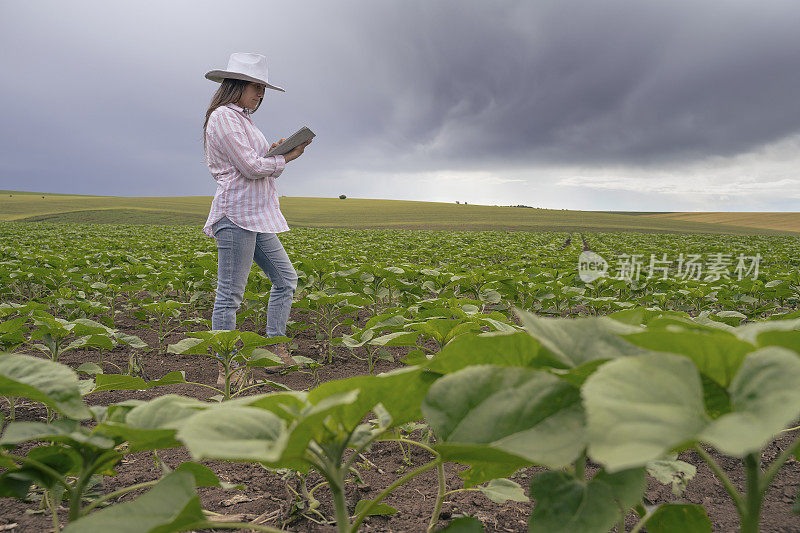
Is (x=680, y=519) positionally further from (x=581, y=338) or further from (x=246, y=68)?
(x=246, y=68)

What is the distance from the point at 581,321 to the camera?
773mm

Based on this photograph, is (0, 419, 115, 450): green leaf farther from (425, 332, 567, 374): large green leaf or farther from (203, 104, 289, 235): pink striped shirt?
(203, 104, 289, 235): pink striped shirt

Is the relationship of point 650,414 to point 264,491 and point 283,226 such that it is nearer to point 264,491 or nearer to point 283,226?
point 264,491

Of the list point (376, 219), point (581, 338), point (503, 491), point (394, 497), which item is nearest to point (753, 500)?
point (581, 338)

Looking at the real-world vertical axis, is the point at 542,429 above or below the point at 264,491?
above

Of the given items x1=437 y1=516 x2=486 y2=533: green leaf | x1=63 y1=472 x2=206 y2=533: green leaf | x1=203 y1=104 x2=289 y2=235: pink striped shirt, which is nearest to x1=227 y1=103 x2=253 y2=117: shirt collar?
x1=203 y1=104 x2=289 y2=235: pink striped shirt

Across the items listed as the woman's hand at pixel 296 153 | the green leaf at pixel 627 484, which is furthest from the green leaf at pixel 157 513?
the woman's hand at pixel 296 153

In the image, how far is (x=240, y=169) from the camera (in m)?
3.74

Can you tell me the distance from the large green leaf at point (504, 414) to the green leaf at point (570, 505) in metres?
0.12

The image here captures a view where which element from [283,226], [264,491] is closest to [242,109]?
[283,226]

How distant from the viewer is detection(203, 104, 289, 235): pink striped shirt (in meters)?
3.61

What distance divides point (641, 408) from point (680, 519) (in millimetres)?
587

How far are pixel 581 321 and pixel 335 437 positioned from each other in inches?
17.9

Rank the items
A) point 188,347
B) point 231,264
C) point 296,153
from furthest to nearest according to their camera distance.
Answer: point 296,153 < point 231,264 < point 188,347
